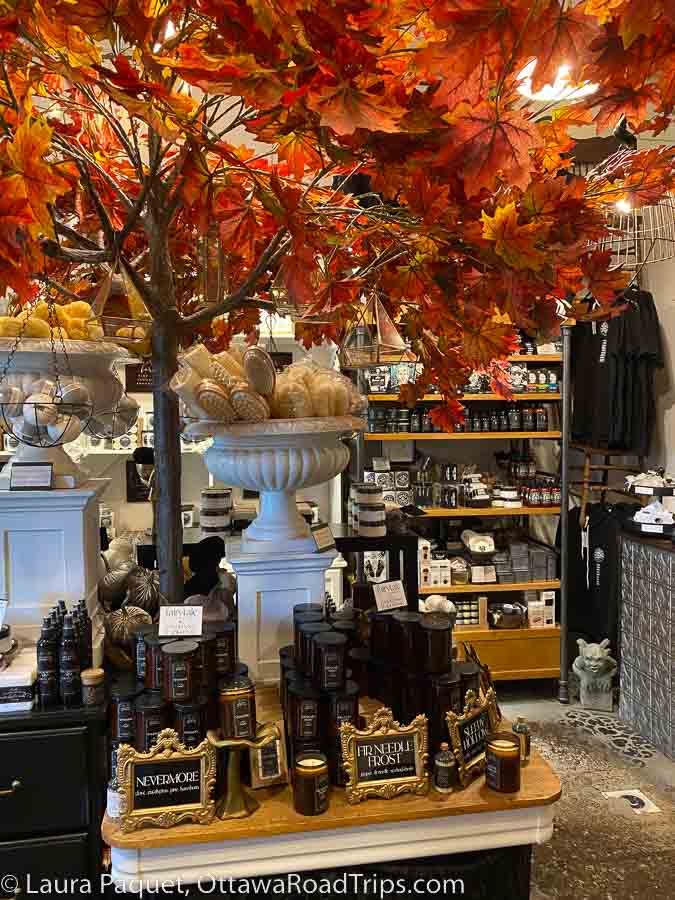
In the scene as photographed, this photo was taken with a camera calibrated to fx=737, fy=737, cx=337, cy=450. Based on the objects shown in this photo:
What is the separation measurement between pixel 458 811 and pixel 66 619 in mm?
913

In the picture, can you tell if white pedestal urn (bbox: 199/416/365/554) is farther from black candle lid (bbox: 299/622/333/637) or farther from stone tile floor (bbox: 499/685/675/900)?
stone tile floor (bbox: 499/685/675/900)

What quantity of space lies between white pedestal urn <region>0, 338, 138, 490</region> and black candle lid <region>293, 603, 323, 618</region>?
0.64 metres

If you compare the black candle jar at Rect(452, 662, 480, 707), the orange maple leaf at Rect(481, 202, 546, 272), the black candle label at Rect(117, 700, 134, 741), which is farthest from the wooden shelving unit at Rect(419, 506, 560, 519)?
the orange maple leaf at Rect(481, 202, 546, 272)

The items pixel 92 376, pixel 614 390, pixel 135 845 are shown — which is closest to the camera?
pixel 135 845

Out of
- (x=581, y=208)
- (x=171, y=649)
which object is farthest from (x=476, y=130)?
(x=171, y=649)

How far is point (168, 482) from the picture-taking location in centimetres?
157

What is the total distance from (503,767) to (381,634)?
369 millimetres

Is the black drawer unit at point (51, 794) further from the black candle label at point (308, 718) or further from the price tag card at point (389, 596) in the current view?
the price tag card at point (389, 596)

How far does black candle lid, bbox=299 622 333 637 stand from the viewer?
150 centimetres

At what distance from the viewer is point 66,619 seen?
1.63 meters

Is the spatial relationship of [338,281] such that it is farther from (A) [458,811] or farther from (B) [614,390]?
(B) [614,390]

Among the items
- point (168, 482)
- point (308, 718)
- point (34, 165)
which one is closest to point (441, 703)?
point (308, 718)

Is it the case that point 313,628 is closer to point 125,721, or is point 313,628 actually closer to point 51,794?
point 125,721

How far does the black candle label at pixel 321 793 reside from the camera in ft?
4.25
